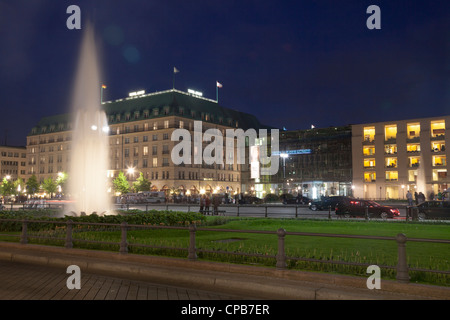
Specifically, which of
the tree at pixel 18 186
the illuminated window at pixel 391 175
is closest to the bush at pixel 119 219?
the illuminated window at pixel 391 175

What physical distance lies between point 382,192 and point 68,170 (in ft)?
274

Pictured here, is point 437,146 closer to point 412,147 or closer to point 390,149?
point 412,147

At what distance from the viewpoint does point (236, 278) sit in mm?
10148

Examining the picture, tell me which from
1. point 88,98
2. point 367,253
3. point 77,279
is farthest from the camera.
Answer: point 88,98

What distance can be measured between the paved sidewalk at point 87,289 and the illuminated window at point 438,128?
264ft

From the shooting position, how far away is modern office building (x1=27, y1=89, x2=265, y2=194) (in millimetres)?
103625

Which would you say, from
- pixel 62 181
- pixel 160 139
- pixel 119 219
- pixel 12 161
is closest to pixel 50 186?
pixel 62 181

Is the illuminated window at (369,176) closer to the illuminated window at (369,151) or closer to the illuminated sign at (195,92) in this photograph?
the illuminated window at (369,151)

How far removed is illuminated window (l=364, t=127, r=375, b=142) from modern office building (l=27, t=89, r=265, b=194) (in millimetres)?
36369

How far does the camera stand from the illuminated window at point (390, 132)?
84.4 meters

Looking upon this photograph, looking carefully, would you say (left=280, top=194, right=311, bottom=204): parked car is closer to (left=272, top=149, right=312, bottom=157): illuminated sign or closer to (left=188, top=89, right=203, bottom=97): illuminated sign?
(left=272, top=149, right=312, bottom=157): illuminated sign
